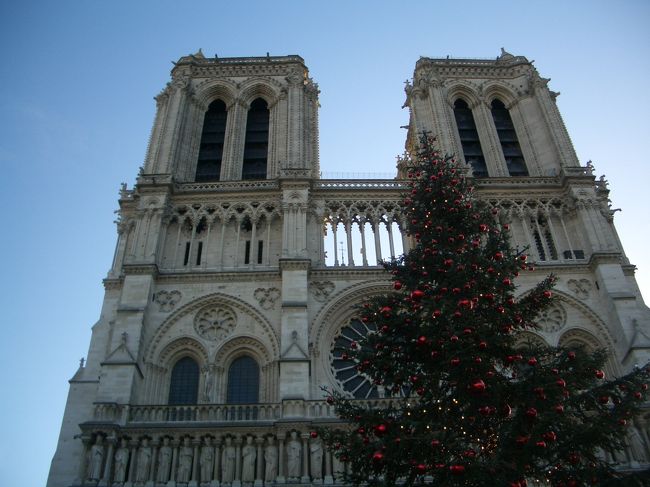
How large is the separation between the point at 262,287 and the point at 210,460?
670cm

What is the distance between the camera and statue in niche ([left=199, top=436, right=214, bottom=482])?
18109 mm

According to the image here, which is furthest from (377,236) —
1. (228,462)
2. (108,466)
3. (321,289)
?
(108,466)

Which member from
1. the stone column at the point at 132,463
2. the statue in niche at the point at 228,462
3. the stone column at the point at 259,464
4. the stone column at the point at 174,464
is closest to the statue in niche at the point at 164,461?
the stone column at the point at 174,464

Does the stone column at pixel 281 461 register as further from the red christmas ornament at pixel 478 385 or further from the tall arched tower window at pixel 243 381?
the red christmas ornament at pixel 478 385

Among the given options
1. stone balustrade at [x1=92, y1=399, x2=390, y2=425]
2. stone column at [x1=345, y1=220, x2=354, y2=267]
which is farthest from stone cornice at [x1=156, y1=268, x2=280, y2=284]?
stone balustrade at [x1=92, y1=399, x2=390, y2=425]

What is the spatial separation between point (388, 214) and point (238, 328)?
7.46 m

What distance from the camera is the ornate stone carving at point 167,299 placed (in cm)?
2281

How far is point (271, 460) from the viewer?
18328 millimetres

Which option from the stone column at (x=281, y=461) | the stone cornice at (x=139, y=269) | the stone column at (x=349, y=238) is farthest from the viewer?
the stone column at (x=349, y=238)

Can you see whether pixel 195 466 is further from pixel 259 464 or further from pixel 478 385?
pixel 478 385

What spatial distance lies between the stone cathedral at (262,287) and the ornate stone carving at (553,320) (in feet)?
0.17

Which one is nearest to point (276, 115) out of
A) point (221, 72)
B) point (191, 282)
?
point (221, 72)

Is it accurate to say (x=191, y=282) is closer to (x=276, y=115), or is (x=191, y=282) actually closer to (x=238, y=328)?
(x=238, y=328)

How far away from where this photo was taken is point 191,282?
23.5 meters
